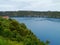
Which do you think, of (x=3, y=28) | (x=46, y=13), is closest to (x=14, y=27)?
(x=3, y=28)

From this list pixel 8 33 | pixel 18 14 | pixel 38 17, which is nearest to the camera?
pixel 8 33

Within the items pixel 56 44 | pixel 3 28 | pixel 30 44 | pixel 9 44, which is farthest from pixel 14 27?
pixel 56 44

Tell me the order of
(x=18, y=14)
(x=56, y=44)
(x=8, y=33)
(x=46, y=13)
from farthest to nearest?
(x=46, y=13) < (x=18, y=14) < (x=56, y=44) < (x=8, y=33)

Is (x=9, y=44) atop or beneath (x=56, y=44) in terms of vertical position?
atop

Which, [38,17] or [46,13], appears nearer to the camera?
[46,13]

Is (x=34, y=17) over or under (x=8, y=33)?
under

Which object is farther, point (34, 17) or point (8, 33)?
point (34, 17)

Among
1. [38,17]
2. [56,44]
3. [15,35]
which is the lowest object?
[38,17]

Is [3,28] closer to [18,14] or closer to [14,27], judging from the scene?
[14,27]

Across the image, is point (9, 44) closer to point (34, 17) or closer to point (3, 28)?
point (3, 28)
